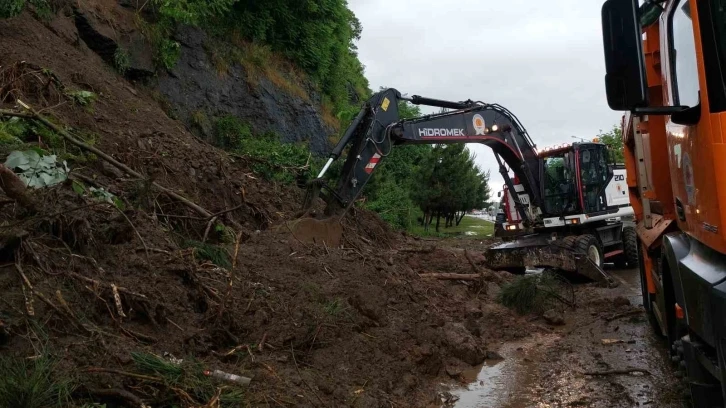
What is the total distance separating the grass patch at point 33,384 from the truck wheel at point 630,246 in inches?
529

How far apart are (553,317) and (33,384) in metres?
7.04

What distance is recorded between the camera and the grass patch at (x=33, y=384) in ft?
10.7

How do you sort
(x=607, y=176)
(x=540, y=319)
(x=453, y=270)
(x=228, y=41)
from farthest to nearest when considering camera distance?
A: (x=228, y=41)
(x=607, y=176)
(x=453, y=270)
(x=540, y=319)

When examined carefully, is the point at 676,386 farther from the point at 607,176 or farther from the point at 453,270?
the point at 607,176

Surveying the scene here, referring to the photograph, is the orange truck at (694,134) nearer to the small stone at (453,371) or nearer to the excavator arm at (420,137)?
the small stone at (453,371)

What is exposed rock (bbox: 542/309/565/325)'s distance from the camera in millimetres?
8656

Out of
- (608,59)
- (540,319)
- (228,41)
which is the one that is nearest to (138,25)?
(228,41)

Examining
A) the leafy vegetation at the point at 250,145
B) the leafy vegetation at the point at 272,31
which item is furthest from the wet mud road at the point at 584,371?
the leafy vegetation at the point at 272,31

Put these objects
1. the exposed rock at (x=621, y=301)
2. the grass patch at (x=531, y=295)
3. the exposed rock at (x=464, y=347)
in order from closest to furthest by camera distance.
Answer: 1. the exposed rock at (x=464, y=347)
2. the exposed rock at (x=621, y=301)
3. the grass patch at (x=531, y=295)

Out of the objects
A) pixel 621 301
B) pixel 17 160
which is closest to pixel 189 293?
pixel 17 160

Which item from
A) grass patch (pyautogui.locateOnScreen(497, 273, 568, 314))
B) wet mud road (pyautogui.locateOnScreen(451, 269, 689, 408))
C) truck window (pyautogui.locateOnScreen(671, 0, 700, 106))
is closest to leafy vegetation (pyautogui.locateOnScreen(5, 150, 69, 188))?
wet mud road (pyautogui.locateOnScreen(451, 269, 689, 408))

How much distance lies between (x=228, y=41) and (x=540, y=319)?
12.0 meters

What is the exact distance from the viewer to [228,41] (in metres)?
17.0

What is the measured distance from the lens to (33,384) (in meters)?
3.36
